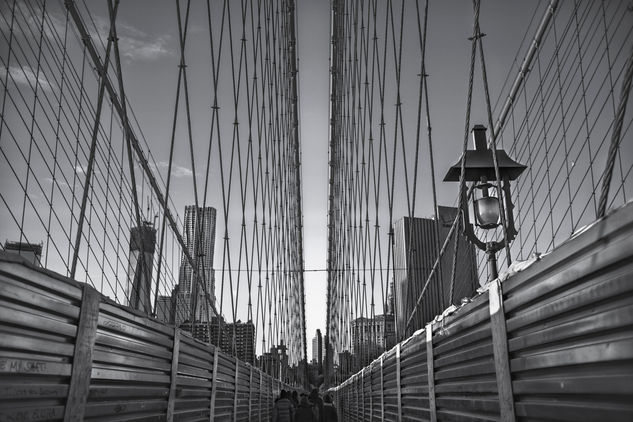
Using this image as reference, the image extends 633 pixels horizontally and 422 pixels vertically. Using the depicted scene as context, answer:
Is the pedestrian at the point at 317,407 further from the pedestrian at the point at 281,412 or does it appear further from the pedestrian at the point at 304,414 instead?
the pedestrian at the point at 304,414

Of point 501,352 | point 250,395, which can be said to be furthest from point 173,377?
point 250,395

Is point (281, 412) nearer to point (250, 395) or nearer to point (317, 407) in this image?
point (250, 395)

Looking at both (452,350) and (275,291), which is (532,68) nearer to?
(452,350)

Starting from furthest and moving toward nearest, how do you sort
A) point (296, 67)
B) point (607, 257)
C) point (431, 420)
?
point (296, 67) → point (431, 420) → point (607, 257)

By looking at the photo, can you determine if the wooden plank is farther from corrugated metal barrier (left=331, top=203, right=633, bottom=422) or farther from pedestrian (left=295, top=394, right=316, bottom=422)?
pedestrian (left=295, top=394, right=316, bottom=422)

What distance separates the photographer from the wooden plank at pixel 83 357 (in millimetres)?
1873

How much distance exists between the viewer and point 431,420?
3045mm

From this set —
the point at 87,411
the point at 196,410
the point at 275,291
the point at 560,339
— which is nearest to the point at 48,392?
the point at 87,411

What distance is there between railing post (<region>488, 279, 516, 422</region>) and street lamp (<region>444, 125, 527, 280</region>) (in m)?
1.94

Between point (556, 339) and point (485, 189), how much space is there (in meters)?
3.41

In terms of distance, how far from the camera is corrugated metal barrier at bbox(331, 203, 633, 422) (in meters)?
1.16

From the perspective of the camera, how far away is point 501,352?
1.83 meters

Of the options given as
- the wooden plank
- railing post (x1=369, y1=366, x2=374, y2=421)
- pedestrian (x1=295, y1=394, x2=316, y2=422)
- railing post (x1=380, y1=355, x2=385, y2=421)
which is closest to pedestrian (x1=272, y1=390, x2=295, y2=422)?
pedestrian (x1=295, y1=394, x2=316, y2=422)

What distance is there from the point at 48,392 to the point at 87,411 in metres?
0.32
